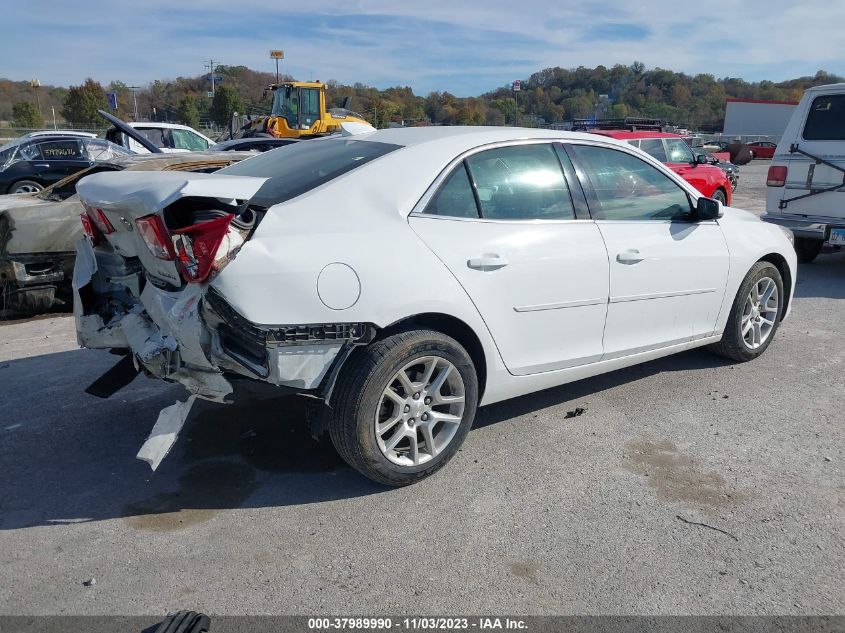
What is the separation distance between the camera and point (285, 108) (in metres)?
22.3

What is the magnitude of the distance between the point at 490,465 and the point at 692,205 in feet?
7.52

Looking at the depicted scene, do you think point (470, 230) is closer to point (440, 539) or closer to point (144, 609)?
point (440, 539)

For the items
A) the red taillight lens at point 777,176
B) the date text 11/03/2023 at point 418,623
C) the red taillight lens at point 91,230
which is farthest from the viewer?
the red taillight lens at point 777,176

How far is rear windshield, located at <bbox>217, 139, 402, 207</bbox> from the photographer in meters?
3.32

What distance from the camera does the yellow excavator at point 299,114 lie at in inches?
858

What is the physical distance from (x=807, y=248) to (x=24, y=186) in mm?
14028

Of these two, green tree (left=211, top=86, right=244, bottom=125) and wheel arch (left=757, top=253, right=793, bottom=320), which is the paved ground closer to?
wheel arch (left=757, top=253, right=793, bottom=320)

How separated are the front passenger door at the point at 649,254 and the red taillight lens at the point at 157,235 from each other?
2.31 meters

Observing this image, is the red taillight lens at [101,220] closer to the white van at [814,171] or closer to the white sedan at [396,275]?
the white sedan at [396,275]

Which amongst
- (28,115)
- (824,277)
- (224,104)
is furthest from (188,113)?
(824,277)

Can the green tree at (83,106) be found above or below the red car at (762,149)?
above

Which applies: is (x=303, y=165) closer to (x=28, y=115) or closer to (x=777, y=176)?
(x=777, y=176)

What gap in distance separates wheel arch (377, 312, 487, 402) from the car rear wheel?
13.1 metres

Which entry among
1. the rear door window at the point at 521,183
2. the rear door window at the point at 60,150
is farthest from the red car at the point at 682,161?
the rear door window at the point at 60,150
